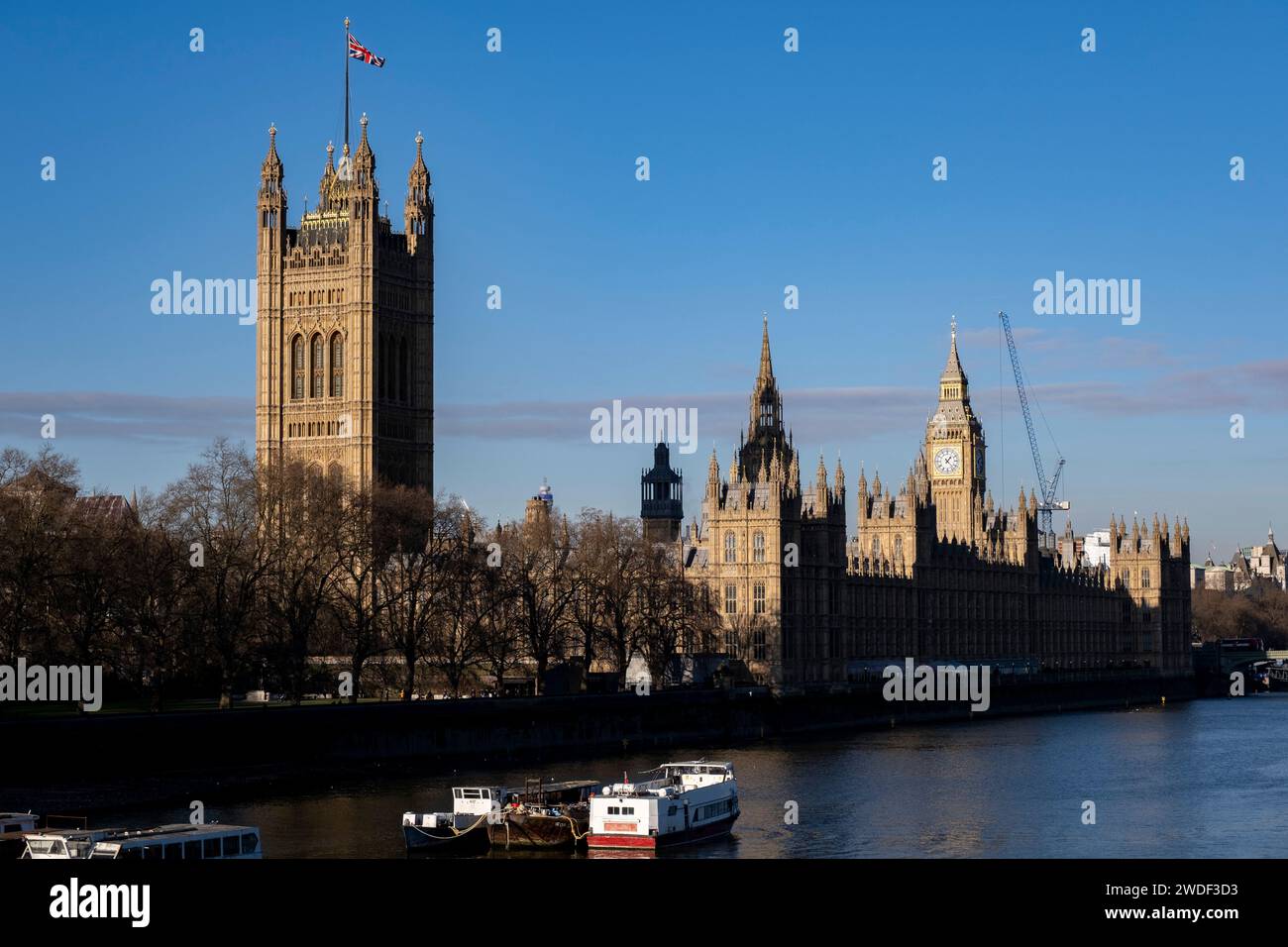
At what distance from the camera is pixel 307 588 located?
101 m

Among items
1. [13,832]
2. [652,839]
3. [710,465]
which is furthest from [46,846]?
[710,465]

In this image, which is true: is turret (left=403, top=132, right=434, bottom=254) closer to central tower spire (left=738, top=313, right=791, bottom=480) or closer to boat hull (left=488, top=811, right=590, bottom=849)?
central tower spire (left=738, top=313, right=791, bottom=480)

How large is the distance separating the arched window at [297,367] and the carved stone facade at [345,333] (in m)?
0.08

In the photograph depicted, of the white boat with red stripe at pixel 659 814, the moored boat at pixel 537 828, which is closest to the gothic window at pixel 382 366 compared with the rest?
the white boat with red stripe at pixel 659 814

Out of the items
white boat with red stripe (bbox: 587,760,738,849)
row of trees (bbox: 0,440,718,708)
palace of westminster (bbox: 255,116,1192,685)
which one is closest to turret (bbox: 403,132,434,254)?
palace of westminster (bbox: 255,116,1192,685)

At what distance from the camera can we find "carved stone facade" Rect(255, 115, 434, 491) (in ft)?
511

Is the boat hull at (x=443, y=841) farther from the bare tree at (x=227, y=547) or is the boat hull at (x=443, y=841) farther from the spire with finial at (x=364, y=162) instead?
the spire with finial at (x=364, y=162)

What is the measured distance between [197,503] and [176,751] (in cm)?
2372

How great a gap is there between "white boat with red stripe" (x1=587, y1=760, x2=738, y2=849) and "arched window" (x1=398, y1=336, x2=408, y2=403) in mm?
95521

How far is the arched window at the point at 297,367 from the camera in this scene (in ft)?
518

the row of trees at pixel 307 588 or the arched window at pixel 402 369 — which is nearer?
the row of trees at pixel 307 588

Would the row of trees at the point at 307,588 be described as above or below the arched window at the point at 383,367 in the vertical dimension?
below

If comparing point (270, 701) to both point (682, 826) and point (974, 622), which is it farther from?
point (974, 622)
